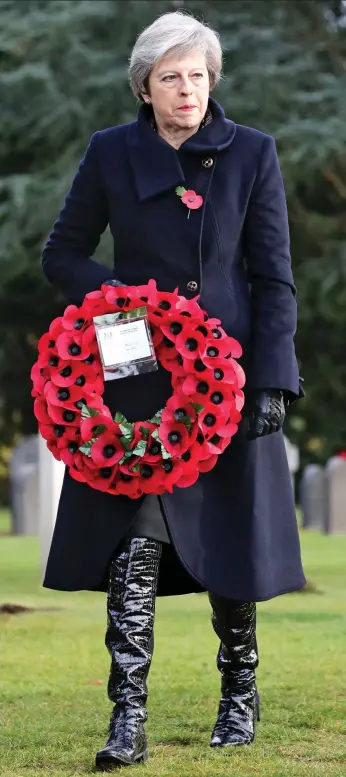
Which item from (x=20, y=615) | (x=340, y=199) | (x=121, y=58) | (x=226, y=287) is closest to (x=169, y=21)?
(x=226, y=287)

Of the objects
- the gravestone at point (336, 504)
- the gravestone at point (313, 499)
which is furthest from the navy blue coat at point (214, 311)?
the gravestone at point (313, 499)

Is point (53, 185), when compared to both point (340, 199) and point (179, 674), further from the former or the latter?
point (179, 674)

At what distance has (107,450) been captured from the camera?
4422mm

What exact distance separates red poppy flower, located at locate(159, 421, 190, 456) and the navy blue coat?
0.11 meters

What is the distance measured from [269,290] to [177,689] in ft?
6.65

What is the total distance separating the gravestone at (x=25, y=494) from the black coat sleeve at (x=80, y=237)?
41.1ft

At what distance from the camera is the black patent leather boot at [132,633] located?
436 centimetres

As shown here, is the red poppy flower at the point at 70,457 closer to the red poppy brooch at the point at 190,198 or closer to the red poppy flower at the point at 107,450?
the red poppy flower at the point at 107,450

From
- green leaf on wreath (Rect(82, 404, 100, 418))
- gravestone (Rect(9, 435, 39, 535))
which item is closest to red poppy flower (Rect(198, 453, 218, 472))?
green leaf on wreath (Rect(82, 404, 100, 418))

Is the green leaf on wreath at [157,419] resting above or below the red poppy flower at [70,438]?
above

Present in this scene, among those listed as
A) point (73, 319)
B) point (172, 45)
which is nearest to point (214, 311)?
point (73, 319)

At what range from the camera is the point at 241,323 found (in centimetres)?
462

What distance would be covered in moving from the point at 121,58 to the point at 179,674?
12.0 m

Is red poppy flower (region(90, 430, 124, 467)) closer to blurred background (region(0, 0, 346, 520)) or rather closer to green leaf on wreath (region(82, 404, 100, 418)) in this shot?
green leaf on wreath (region(82, 404, 100, 418))
